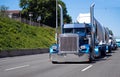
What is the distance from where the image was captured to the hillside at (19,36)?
174 feet

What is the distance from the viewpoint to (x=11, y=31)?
60.0 m

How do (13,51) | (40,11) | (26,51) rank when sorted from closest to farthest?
(13,51) < (26,51) < (40,11)

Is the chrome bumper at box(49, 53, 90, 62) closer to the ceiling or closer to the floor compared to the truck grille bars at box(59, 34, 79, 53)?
closer to the floor

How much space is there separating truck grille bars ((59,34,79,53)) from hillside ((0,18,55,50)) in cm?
2426

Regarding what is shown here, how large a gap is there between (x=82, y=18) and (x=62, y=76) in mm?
16021

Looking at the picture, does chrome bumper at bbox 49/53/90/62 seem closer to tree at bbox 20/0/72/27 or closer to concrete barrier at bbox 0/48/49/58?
concrete barrier at bbox 0/48/49/58

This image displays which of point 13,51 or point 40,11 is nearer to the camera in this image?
point 13,51

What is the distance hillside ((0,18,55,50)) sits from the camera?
5298 centimetres

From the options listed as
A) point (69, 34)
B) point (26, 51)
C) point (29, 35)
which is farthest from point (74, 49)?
point (29, 35)

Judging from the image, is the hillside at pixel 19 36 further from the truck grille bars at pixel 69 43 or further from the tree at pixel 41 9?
the tree at pixel 41 9

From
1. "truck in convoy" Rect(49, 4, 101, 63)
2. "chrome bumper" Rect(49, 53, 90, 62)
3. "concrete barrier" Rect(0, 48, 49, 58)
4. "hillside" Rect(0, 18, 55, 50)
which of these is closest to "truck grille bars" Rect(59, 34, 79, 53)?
"truck in convoy" Rect(49, 4, 101, 63)

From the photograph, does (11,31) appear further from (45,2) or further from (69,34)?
(45,2)

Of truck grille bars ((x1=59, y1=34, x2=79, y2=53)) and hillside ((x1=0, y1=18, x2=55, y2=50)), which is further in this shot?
hillside ((x1=0, y1=18, x2=55, y2=50))

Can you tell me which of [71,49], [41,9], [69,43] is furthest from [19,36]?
[41,9]
